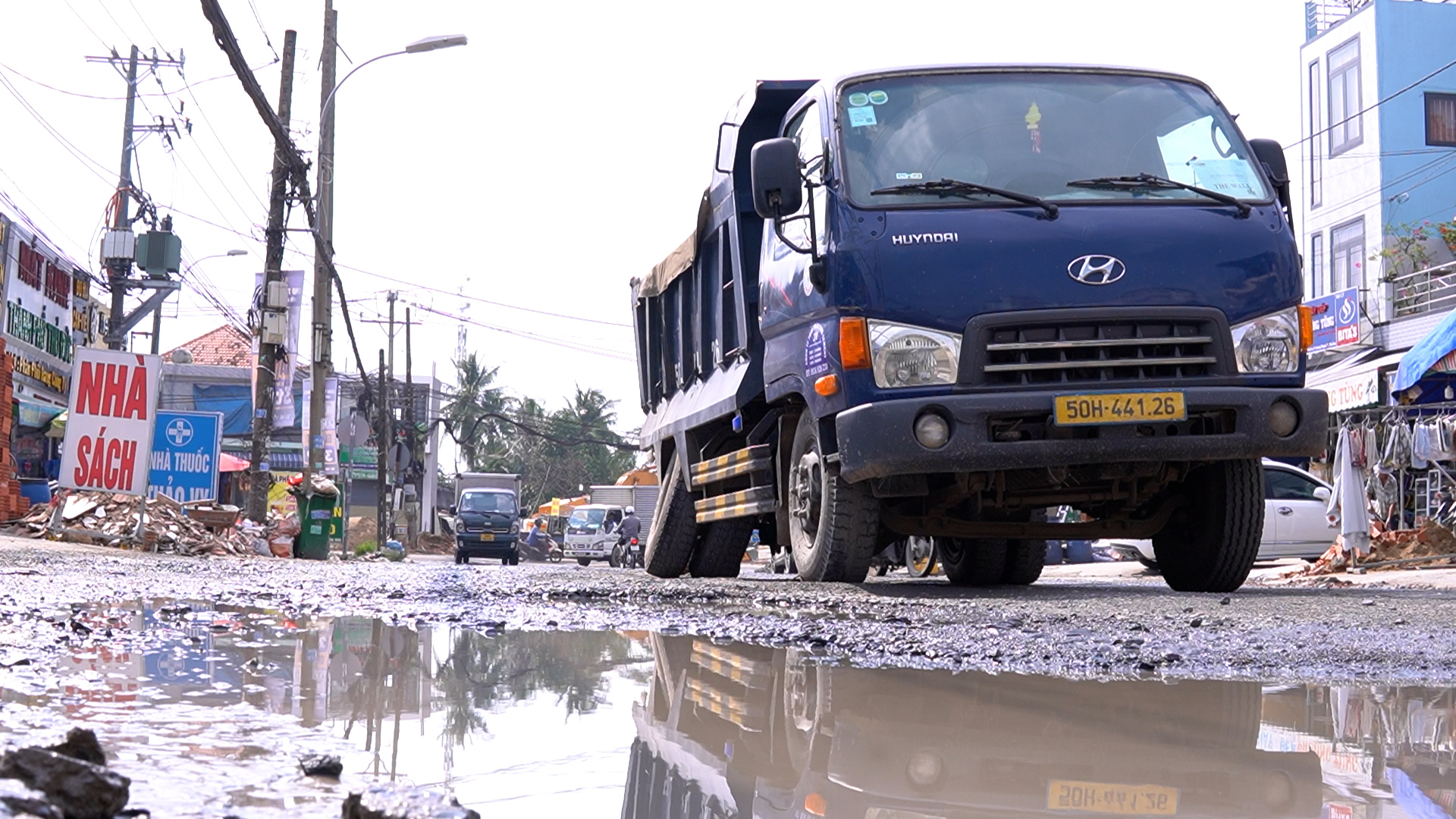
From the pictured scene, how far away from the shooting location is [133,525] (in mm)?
18031

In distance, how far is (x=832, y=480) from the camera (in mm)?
6758

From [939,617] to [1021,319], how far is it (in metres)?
1.55

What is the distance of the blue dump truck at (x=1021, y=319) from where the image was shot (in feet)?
19.8

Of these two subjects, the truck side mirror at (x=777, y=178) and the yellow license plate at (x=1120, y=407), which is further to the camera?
the truck side mirror at (x=777, y=178)

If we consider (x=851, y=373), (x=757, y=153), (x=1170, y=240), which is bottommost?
(x=851, y=373)

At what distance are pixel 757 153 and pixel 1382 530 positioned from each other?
11036 mm

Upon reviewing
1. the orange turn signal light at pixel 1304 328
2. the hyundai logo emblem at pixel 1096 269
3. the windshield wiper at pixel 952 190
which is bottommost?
the orange turn signal light at pixel 1304 328

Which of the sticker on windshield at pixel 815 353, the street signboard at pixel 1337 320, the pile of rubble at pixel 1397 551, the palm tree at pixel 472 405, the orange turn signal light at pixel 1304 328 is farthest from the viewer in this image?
the palm tree at pixel 472 405

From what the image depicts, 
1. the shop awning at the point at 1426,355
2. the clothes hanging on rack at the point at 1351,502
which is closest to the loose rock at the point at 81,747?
the clothes hanging on rack at the point at 1351,502

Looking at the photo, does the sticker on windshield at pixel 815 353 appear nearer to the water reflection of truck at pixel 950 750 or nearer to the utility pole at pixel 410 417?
the water reflection of truck at pixel 950 750

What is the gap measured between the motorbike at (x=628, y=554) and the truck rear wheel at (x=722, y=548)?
77.7 ft

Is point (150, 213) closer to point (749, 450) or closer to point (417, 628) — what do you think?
point (749, 450)

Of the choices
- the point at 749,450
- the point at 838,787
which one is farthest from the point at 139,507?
the point at 838,787

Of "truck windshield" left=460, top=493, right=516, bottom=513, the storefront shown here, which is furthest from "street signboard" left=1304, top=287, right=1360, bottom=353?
the storefront
